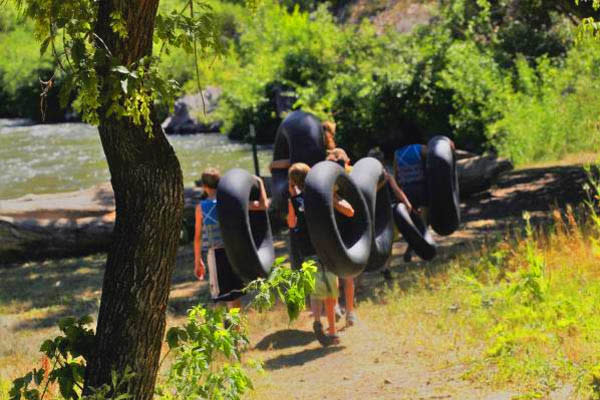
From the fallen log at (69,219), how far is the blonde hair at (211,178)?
20.5ft

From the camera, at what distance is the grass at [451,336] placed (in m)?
5.78

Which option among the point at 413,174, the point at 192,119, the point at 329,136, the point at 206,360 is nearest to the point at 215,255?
the point at 329,136

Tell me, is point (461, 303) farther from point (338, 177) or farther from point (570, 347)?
point (570, 347)

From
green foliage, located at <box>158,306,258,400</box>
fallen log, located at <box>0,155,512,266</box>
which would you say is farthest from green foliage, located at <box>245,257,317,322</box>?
fallen log, located at <box>0,155,512,266</box>

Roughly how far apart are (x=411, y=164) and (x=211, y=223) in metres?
2.87

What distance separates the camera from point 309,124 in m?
10.1

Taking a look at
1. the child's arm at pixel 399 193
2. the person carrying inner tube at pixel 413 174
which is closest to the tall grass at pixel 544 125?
the person carrying inner tube at pixel 413 174

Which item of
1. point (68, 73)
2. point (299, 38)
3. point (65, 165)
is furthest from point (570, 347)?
point (65, 165)

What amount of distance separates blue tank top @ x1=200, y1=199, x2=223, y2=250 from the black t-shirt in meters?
0.61

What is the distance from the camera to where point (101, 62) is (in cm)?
418

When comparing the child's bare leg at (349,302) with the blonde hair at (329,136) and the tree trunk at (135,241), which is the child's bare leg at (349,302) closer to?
the blonde hair at (329,136)

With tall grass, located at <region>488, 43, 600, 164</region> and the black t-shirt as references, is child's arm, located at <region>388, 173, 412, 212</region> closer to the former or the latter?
the black t-shirt

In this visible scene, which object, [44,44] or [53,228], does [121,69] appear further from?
[53,228]

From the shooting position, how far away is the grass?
19.0ft
